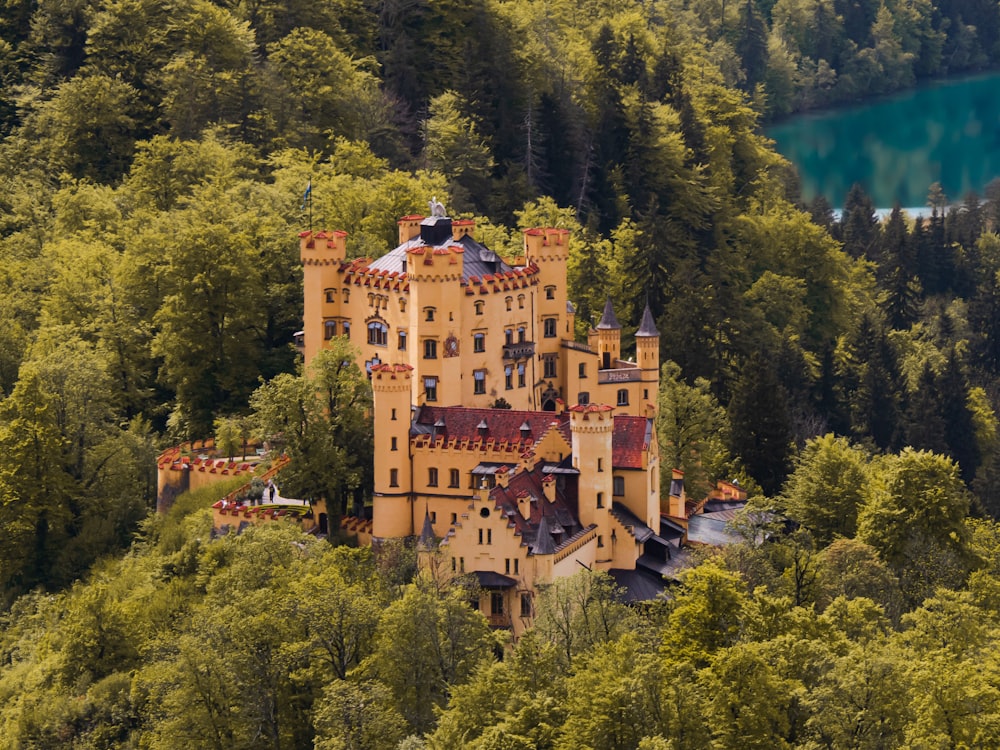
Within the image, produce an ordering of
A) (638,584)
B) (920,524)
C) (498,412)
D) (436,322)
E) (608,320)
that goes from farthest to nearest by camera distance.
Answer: (608,320), (436,322), (920,524), (498,412), (638,584)

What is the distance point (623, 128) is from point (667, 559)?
6939 centimetres

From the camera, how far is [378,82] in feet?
569

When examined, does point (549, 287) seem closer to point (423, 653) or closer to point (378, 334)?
point (378, 334)

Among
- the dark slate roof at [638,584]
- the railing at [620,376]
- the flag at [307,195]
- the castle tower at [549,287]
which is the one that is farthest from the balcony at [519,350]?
the flag at [307,195]

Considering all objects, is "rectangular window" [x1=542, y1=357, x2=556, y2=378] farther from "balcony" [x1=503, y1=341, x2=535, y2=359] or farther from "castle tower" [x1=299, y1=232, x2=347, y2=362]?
"castle tower" [x1=299, y1=232, x2=347, y2=362]

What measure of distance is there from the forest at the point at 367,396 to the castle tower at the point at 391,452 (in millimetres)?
2084

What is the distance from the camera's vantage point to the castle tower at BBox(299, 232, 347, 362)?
123562mm

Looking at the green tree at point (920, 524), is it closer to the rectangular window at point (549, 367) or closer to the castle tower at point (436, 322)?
the rectangular window at point (549, 367)

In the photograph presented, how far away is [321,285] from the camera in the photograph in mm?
123688

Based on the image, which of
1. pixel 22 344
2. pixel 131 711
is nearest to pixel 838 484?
pixel 131 711

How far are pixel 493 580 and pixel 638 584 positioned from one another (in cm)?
669

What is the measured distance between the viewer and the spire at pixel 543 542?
107m

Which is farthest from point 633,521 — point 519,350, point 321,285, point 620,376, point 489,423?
point 321,285

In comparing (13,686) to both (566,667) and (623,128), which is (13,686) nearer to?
(566,667)
